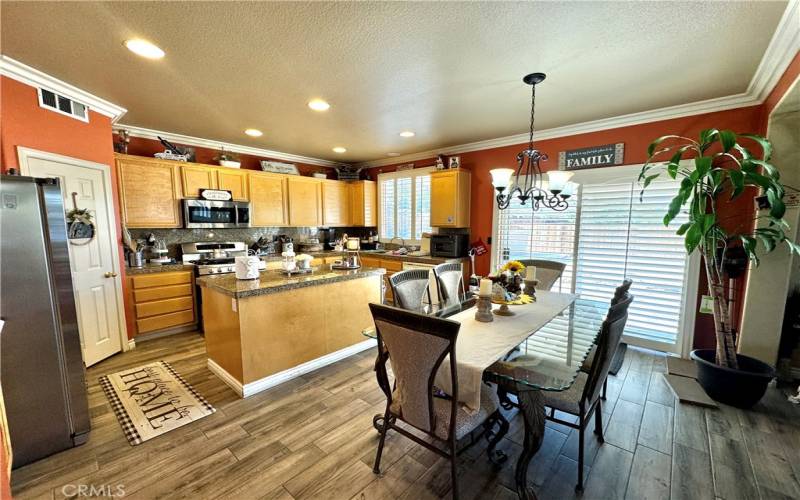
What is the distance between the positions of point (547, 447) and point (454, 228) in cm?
319

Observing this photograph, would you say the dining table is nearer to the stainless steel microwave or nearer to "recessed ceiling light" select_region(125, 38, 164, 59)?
"recessed ceiling light" select_region(125, 38, 164, 59)

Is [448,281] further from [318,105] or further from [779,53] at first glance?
[779,53]

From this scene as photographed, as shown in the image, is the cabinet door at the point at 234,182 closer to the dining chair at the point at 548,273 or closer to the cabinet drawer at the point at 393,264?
the cabinet drawer at the point at 393,264

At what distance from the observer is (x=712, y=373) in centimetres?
241

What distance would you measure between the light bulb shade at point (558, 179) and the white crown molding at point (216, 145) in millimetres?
4348

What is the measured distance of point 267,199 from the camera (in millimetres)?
4816

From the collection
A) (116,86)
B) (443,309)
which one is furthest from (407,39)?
(116,86)

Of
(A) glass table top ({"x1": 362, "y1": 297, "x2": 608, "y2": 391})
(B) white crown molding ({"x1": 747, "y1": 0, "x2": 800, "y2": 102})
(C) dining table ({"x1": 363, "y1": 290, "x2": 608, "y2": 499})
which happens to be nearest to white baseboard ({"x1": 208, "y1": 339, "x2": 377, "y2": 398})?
(C) dining table ({"x1": 363, "y1": 290, "x2": 608, "y2": 499})

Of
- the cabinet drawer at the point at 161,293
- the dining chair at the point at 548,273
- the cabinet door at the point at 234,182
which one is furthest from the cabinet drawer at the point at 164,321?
the dining chair at the point at 548,273

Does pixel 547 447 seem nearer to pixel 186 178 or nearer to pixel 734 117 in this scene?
pixel 734 117

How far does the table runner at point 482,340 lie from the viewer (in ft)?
4.72

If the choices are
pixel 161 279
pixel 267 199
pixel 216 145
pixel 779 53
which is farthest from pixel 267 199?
pixel 779 53

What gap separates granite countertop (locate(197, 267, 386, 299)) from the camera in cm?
241

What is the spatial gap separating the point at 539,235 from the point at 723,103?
1980 millimetres
